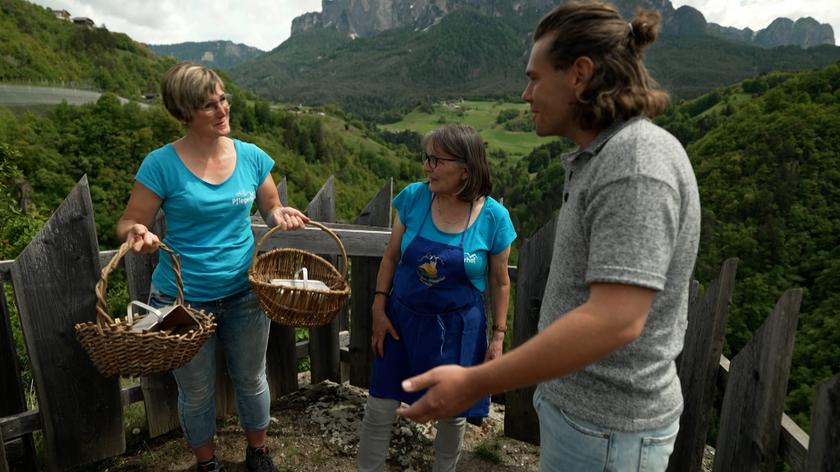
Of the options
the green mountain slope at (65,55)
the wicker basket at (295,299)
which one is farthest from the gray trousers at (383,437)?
the green mountain slope at (65,55)

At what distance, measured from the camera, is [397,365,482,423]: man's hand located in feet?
3.68

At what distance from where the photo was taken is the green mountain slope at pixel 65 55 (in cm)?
5315

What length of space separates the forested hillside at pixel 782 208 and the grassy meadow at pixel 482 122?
213 ft

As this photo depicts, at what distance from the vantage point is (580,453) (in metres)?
1.33

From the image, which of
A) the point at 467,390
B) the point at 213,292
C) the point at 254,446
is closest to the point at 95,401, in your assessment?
the point at 254,446

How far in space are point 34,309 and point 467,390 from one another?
8.85ft

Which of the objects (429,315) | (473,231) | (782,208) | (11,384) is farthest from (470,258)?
(782,208)

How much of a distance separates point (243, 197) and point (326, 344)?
1.73 meters

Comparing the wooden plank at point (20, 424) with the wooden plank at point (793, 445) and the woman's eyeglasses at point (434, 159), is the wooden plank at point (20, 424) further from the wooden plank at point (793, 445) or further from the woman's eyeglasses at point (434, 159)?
the wooden plank at point (793, 445)

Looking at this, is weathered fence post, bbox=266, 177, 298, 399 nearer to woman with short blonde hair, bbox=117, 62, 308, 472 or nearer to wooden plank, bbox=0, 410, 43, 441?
woman with short blonde hair, bbox=117, 62, 308, 472

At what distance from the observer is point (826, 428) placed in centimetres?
179

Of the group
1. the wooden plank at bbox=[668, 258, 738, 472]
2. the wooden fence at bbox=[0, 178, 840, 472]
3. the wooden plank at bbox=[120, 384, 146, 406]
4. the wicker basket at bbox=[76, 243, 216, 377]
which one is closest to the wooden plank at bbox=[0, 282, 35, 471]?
the wooden fence at bbox=[0, 178, 840, 472]

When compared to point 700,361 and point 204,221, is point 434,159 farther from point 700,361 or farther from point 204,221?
point 700,361

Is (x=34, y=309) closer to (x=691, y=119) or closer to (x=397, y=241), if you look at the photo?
(x=397, y=241)
